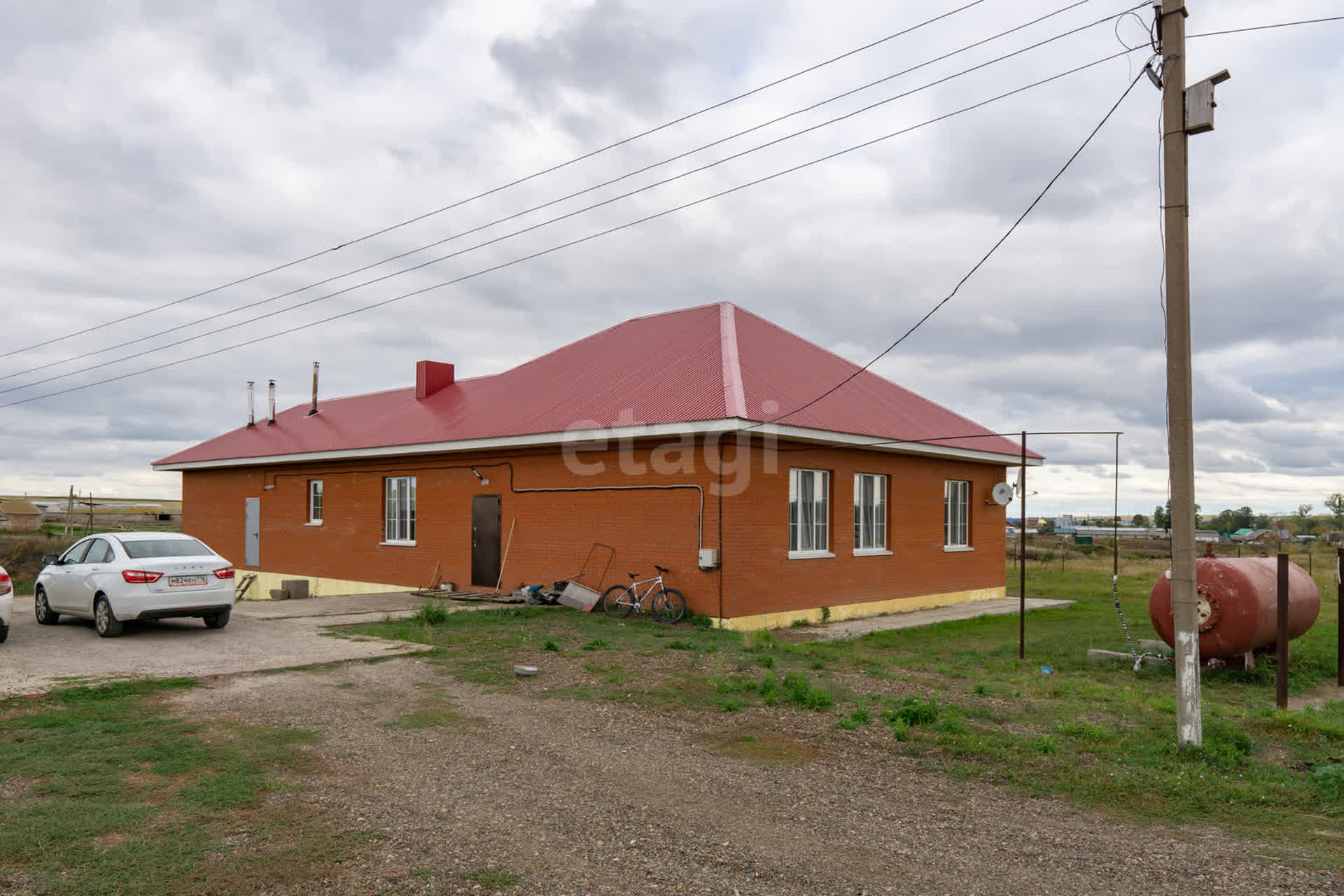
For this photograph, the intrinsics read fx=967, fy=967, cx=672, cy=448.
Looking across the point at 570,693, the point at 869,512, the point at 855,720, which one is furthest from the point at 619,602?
the point at 855,720

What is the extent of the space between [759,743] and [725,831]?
85.4 inches

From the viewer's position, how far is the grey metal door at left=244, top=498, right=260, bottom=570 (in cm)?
2525

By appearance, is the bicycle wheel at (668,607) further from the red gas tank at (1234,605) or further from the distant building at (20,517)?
the distant building at (20,517)

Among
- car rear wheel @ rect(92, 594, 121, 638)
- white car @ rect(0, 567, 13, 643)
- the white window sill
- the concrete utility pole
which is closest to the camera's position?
the concrete utility pole

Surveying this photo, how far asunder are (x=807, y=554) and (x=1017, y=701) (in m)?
7.53

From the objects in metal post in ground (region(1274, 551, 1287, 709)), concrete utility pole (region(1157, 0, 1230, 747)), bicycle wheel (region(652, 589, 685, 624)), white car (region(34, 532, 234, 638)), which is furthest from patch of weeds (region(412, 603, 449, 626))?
metal post in ground (region(1274, 551, 1287, 709))

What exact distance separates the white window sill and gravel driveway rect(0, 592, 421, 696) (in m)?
6.42

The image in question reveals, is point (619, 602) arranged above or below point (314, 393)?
below

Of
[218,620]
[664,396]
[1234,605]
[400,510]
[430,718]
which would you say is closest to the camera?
[430,718]

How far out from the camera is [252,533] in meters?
25.5

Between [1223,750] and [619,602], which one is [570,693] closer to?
[1223,750]

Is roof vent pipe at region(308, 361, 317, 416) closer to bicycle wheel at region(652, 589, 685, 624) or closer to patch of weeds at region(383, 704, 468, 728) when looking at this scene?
bicycle wheel at region(652, 589, 685, 624)

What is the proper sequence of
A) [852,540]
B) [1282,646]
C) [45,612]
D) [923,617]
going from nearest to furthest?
[1282,646] → [45,612] → [852,540] → [923,617]

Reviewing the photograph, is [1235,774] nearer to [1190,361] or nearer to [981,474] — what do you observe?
[1190,361]
